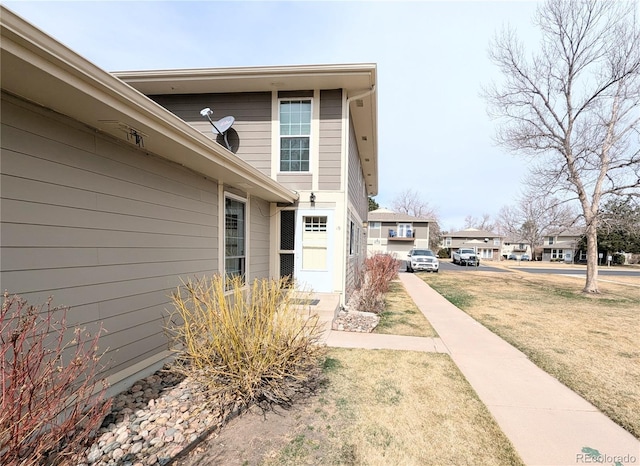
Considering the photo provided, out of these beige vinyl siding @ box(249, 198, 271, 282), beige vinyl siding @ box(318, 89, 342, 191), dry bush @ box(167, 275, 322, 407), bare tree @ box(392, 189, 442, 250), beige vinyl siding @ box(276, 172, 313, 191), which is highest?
bare tree @ box(392, 189, 442, 250)

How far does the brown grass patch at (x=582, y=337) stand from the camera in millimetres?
3565

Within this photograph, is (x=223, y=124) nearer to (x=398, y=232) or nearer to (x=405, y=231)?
(x=398, y=232)

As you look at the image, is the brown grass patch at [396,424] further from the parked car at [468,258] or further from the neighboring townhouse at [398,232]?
the neighboring townhouse at [398,232]

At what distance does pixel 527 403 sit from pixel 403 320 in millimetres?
3564

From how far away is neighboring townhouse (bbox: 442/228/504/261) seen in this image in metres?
49.0

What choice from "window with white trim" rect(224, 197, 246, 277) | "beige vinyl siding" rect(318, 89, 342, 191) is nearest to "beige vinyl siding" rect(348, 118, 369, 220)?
"beige vinyl siding" rect(318, 89, 342, 191)

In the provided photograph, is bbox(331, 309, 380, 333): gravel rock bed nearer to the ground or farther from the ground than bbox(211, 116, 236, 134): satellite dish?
nearer to the ground

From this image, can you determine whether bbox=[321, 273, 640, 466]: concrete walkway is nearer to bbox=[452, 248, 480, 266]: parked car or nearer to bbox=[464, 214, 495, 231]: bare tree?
bbox=[452, 248, 480, 266]: parked car

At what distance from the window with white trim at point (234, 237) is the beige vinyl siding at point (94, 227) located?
3.77 ft

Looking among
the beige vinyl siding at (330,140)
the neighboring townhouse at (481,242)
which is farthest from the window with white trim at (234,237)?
the neighboring townhouse at (481,242)

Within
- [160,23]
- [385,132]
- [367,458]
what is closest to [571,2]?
[385,132]

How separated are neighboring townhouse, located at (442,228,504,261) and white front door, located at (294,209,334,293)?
48.4m

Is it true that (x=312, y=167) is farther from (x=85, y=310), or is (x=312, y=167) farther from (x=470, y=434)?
(x=470, y=434)

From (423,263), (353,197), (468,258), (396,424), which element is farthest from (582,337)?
(468,258)
